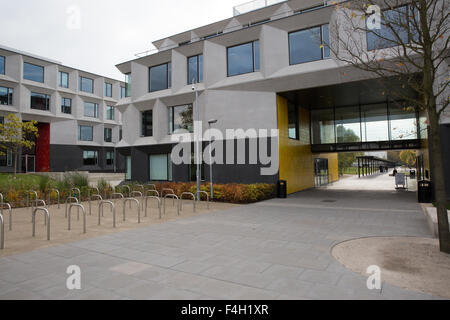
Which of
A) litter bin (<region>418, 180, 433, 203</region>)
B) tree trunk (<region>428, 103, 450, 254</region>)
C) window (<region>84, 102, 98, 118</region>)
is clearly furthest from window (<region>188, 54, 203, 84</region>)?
window (<region>84, 102, 98, 118</region>)

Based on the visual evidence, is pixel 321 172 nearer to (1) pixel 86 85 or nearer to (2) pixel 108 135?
(2) pixel 108 135

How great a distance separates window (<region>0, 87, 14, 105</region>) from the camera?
28.2 metres

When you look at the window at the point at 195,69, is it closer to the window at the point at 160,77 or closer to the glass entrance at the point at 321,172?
the window at the point at 160,77

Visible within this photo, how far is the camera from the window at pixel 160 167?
69.2 feet

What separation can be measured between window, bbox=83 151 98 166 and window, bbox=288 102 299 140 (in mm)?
28839

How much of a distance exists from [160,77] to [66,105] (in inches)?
763

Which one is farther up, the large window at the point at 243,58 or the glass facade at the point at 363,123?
the large window at the point at 243,58

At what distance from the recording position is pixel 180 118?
2052 centimetres

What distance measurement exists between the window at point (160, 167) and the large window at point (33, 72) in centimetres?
1941

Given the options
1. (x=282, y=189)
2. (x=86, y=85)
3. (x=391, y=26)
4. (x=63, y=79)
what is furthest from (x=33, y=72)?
(x=391, y=26)

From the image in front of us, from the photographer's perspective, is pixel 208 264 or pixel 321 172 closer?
pixel 208 264

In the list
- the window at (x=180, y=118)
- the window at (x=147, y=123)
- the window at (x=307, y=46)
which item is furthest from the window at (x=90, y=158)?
the window at (x=307, y=46)

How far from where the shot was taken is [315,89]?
15.9m
